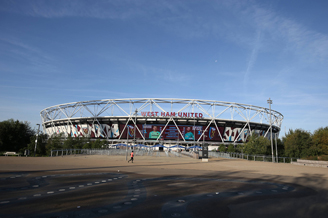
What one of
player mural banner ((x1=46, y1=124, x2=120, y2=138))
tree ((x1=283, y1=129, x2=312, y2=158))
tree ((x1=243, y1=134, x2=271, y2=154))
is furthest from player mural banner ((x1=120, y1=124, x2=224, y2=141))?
tree ((x1=283, y1=129, x2=312, y2=158))

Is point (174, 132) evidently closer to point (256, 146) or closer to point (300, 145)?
point (256, 146)

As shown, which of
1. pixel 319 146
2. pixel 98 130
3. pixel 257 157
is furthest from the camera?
pixel 98 130

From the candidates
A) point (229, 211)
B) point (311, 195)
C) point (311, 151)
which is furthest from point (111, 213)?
point (311, 151)

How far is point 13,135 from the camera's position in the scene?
53750 millimetres

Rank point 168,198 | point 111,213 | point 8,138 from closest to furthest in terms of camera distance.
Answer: point 111,213 < point 168,198 < point 8,138

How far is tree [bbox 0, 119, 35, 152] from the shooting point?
51.6 meters

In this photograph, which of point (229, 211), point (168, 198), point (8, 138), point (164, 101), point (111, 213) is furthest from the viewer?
point (164, 101)

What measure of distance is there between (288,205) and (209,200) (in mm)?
2472

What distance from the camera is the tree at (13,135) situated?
51.6m

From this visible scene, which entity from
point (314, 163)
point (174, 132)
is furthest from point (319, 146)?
point (174, 132)

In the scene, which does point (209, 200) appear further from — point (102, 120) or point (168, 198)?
point (102, 120)

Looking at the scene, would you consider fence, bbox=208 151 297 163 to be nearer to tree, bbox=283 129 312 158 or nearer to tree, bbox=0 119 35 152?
tree, bbox=283 129 312 158

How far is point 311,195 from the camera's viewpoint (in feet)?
28.6

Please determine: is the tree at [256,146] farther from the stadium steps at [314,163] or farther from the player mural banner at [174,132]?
the player mural banner at [174,132]
